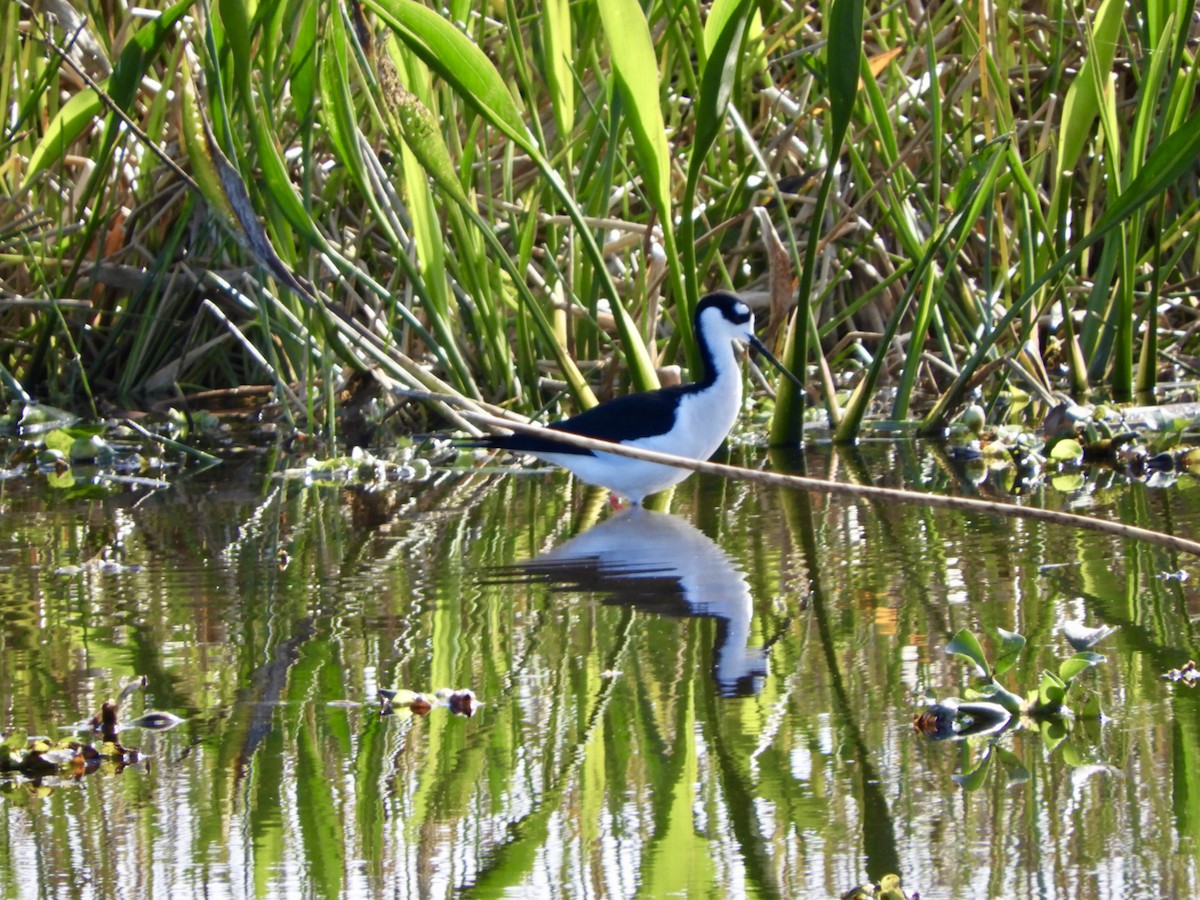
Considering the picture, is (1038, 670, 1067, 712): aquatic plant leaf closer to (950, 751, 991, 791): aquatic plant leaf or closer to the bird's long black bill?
(950, 751, 991, 791): aquatic plant leaf

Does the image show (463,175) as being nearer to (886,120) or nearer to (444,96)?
(444,96)

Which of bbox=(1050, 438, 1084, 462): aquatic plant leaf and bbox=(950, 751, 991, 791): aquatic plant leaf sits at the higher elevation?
bbox=(1050, 438, 1084, 462): aquatic plant leaf

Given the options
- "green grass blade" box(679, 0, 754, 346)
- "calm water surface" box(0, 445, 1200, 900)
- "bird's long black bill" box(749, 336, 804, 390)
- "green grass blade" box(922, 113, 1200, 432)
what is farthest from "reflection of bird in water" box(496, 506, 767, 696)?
"green grass blade" box(922, 113, 1200, 432)

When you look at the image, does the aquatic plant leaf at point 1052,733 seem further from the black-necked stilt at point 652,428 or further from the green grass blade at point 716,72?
the green grass blade at point 716,72

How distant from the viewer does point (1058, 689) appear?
2.11 meters

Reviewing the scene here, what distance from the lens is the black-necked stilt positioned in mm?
4141

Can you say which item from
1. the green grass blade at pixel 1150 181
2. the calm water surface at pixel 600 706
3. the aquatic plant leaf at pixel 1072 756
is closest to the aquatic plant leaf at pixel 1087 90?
the green grass blade at pixel 1150 181

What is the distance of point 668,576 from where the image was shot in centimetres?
319

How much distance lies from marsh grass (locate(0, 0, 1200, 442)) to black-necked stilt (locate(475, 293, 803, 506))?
0.90ft

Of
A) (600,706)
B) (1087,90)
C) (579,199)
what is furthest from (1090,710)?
(579,199)

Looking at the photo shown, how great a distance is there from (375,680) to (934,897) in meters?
1.05

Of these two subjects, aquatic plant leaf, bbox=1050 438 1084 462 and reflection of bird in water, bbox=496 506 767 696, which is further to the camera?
aquatic plant leaf, bbox=1050 438 1084 462

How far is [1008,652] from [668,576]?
3.30ft

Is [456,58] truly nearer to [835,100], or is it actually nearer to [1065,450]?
[835,100]
